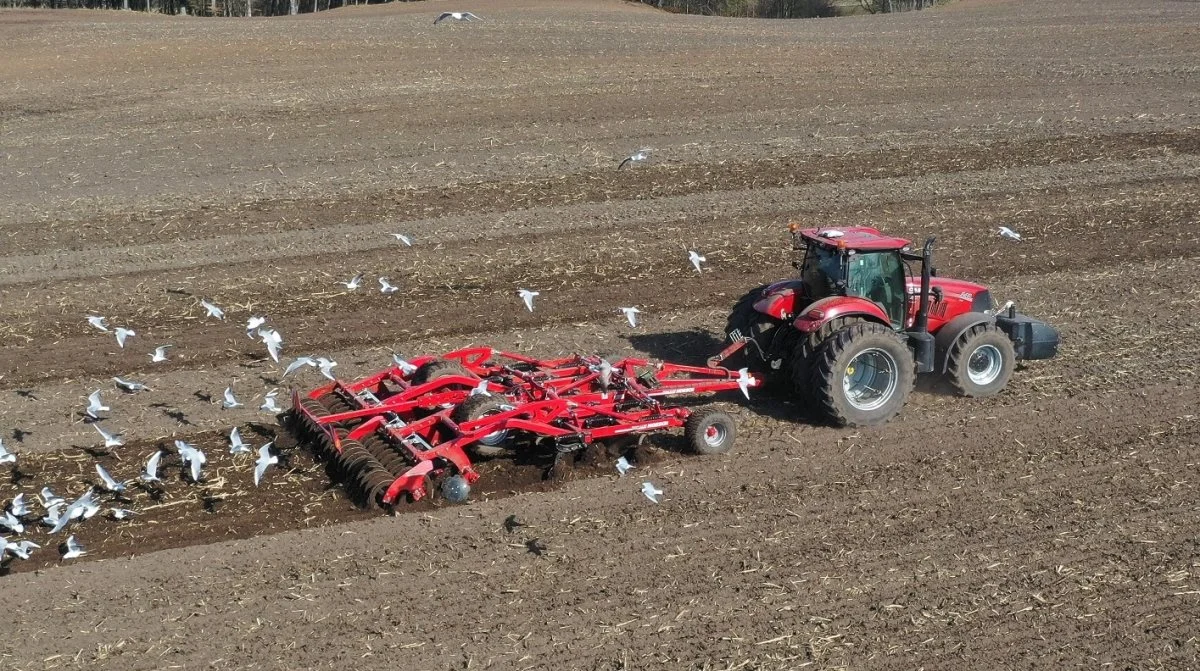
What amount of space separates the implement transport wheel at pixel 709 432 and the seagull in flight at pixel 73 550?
4.73m

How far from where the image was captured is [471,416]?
32.9ft

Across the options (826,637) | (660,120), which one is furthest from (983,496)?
(660,120)

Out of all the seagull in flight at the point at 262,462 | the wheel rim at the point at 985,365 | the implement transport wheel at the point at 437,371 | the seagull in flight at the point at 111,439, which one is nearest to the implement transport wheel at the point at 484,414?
the implement transport wheel at the point at 437,371

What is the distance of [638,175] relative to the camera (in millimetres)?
21125

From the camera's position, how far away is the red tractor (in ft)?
35.1

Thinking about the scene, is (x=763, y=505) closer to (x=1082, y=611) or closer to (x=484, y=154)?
(x=1082, y=611)

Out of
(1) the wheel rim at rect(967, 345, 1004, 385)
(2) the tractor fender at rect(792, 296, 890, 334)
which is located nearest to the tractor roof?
(2) the tractor fender at rect(792, 296, 890, 334)

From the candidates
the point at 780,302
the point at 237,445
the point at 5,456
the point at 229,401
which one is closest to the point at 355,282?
the point at 229,401

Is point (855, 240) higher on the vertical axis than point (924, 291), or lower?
higher

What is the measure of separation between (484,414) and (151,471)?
8.50 ft

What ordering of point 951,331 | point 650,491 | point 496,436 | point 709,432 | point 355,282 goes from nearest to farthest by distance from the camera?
point 650,491, point 496,436, point 709,432, point 951,331, point 355,282

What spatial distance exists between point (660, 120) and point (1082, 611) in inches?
719

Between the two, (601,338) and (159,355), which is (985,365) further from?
(159,355)

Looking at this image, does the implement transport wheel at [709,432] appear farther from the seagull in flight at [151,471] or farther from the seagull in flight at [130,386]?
the seagull in flight at [130,386]
